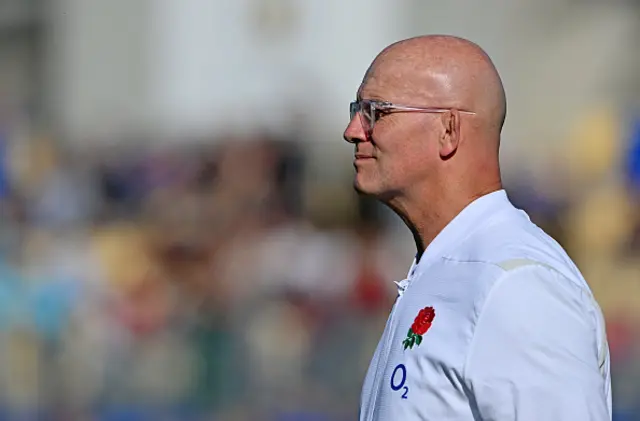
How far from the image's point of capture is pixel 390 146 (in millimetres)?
2520

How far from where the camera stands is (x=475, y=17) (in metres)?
15.3

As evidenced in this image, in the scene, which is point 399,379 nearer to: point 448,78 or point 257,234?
point 448,78

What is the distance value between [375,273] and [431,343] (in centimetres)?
641

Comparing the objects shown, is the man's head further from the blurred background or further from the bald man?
the blurred background

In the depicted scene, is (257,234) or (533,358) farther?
(257,234)

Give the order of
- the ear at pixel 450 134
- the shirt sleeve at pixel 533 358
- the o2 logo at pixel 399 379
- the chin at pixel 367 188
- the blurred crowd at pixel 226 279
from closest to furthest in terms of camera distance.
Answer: the shirt sleeve at pixel 533 358 → the o2 logo at pixel 399 379 → the ear at pixel 450 134 → the chin at pixel 367 188 → the blurred crowd at pixel 226 279

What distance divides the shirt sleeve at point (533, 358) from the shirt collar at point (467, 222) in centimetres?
24

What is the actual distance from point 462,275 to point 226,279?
6.52m

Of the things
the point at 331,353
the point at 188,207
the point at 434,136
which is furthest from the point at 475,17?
the point at 434,136

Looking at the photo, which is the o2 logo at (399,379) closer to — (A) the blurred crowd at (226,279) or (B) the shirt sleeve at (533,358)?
(B) the shirt sleeve at (533,358)

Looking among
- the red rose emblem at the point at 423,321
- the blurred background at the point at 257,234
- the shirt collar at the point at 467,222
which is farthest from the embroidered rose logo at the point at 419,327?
the blurred background at the point at 257,234

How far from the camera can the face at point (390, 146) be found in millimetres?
2480

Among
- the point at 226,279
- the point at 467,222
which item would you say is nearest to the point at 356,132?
the point at 467,222

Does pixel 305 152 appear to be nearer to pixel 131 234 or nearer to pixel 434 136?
pixel 131 234
